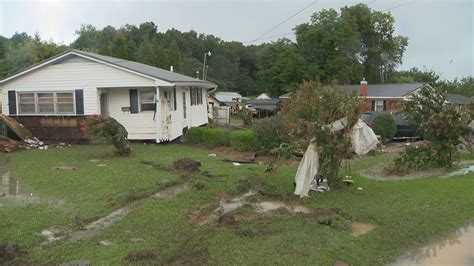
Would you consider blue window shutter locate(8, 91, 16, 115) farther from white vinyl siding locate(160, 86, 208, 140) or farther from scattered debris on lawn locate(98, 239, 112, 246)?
scattered debris on lawn locate(98, 239, 112, 246)

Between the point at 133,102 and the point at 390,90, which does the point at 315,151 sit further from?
the point at 390,90

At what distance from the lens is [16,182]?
1057 cm

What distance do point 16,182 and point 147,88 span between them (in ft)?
28.2

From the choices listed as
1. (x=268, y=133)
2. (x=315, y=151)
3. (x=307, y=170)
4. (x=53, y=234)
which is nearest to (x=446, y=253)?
(x=307, y=170)

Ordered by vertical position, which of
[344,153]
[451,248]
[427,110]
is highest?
[427,110]

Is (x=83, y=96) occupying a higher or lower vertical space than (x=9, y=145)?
higher

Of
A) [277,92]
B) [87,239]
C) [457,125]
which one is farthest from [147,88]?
[277,92]

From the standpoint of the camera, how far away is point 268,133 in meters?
15.7

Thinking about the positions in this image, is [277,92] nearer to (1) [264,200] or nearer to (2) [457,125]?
(2) [457,125]

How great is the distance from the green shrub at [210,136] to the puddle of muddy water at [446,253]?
12.1 meters

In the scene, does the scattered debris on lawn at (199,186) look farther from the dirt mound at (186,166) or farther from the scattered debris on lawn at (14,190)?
the scattered debris on lawn at (14,190)

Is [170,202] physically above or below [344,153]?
below

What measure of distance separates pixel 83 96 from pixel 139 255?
14.3 m

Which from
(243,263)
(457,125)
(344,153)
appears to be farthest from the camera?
(457,125)
